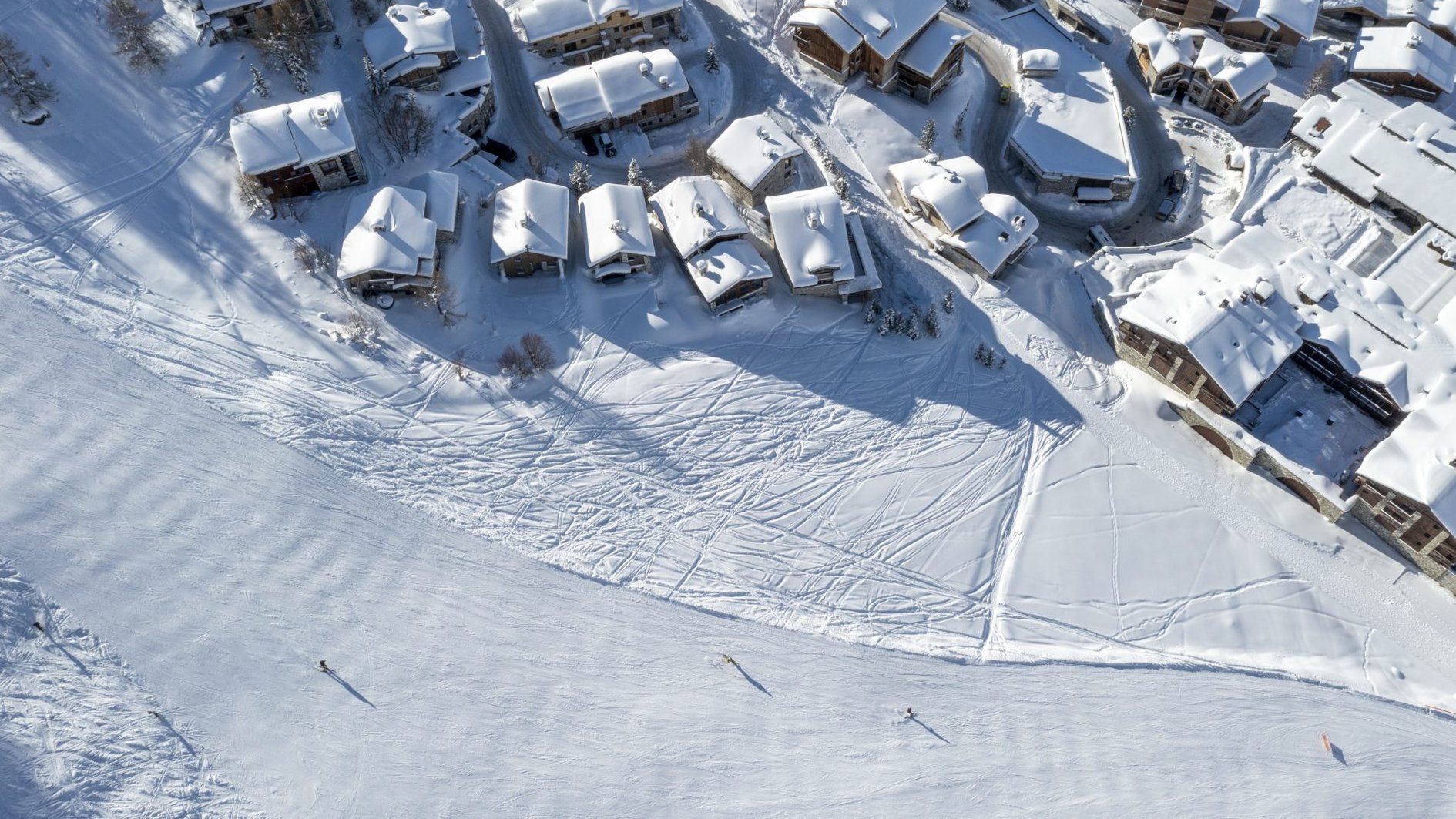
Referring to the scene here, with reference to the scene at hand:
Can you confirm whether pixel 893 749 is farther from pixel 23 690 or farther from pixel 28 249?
pixel 28 249

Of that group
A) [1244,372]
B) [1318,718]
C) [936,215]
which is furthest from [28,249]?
[1318,718]

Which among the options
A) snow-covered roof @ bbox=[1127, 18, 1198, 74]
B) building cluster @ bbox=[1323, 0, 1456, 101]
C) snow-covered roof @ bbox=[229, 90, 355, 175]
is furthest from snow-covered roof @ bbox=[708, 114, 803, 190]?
building cluster @ bbox=[1323, 0, 1456, 101]

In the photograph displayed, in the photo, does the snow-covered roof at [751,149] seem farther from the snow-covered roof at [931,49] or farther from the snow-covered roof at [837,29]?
the snow-covered roof at [931,49]

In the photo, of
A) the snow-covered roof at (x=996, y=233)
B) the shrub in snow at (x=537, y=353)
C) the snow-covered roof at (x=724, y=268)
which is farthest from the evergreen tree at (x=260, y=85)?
the snow-covered roof at (x=996, y=233)

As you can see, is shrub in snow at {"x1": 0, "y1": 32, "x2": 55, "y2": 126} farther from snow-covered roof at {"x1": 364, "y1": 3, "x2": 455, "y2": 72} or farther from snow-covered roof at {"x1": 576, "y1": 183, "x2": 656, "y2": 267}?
snow-covered roof at {"x1": 576, "y1": 183, "x2": 656, "y2": 267}

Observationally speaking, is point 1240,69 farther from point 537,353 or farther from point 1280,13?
point 537,353
